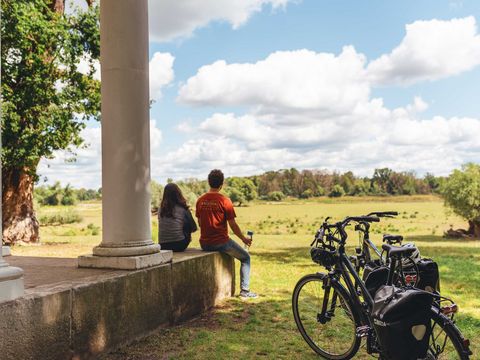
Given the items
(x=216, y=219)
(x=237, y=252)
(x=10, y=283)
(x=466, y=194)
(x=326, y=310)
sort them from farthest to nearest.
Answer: (x=466, y=194) → (x=237, y=252) → (x=216, y=219) → (x=326, y=310) → (x=10, y=283)

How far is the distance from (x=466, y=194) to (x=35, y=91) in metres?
20.9

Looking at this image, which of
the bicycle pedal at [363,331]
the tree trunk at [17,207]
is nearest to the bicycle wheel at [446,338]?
the bicycle pedal at [363,331]

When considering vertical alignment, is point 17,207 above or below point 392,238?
above

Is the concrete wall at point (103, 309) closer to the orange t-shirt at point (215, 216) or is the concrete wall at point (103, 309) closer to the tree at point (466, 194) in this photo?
the orange t-shirt at point (215, 216)

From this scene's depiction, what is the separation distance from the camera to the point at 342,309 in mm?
5180

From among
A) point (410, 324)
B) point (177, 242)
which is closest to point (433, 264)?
point (410, 324)

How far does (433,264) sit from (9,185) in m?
16.9

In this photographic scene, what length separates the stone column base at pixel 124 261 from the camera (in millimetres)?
5987

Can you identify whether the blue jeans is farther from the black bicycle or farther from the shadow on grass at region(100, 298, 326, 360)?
the black bicycle

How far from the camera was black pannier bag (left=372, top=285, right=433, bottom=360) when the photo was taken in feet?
12.3

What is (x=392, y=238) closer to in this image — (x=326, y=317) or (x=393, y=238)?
(x=393, y=238)

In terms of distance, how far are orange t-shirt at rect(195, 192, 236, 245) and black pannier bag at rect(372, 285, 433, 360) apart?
13.7 ft

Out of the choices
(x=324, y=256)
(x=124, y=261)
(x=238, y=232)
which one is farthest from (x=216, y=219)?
(x=324, y=256)

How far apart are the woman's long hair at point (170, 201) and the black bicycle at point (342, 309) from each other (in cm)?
294
